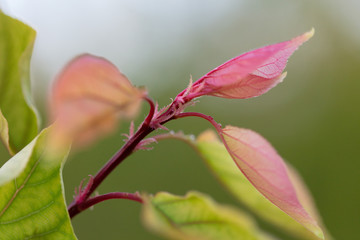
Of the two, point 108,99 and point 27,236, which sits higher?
point 108,99

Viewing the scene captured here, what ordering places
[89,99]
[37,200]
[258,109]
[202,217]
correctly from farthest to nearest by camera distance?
1. [258,109]
2. [202,217]
3. [37,200]
4. [89,99]

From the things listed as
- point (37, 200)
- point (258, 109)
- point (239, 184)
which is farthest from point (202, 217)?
point (258, 109)

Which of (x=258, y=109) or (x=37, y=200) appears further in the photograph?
(x=258, y=109)

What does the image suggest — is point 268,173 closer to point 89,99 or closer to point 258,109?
point 89,99

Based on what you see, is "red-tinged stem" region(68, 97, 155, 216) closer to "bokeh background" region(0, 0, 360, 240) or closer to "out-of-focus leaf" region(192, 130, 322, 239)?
"out-of-focus leaf" region(192, 130, 322, 239)

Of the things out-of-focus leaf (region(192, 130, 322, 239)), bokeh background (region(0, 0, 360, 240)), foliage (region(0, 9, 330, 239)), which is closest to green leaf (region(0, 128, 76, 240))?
foliage (region(0, 9, 330, 239))

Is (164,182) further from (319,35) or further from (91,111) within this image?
(91,111)

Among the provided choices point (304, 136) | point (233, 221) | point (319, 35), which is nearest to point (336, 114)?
point (304, 136)
